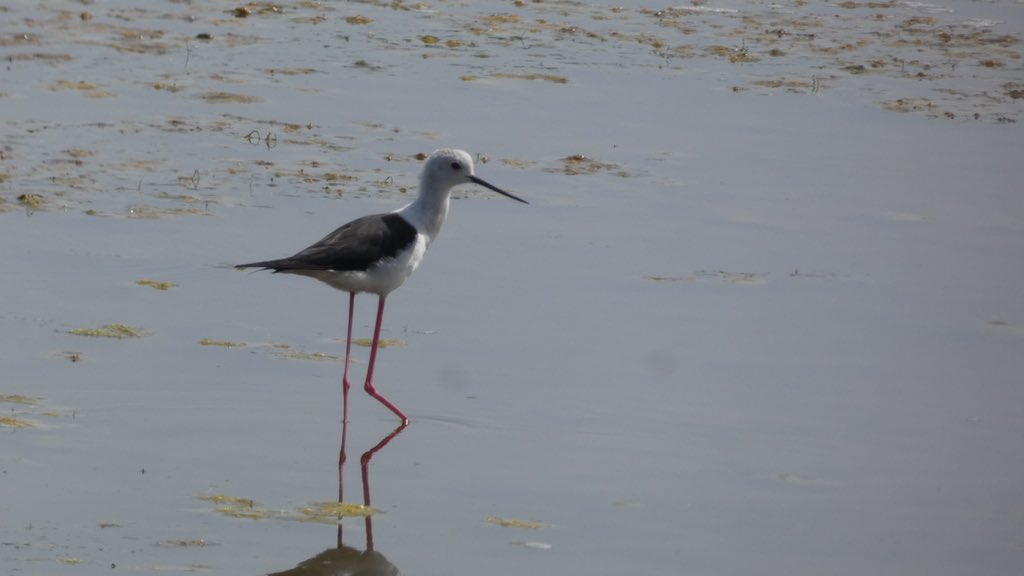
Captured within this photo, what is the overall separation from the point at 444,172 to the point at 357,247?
29.3 inches

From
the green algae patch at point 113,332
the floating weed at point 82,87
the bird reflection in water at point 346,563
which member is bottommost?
the bird reflection in water at point 346,563

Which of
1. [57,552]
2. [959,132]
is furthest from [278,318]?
[959,132]

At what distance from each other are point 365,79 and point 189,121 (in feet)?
6.82

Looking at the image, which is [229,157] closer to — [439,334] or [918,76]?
[439,334]

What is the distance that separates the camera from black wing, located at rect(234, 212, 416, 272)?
23.0 ft

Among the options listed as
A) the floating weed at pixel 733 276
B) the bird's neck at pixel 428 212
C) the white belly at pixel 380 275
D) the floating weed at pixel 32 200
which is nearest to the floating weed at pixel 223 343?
the white belly at pixel 380 275

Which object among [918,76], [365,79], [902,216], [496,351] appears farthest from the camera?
[918,76]

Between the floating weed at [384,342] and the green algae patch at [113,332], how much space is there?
38.7 inches

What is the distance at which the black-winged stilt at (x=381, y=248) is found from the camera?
709 cm

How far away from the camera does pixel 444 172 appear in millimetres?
7770

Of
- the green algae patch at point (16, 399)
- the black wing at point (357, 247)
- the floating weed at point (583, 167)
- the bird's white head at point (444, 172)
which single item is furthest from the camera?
the floating weed at point (583, 167)

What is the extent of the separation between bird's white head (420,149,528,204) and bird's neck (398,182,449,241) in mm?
21

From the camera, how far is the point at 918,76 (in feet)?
48.1

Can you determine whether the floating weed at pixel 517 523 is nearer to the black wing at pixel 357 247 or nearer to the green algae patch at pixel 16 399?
the black wing at pixel 357 247
